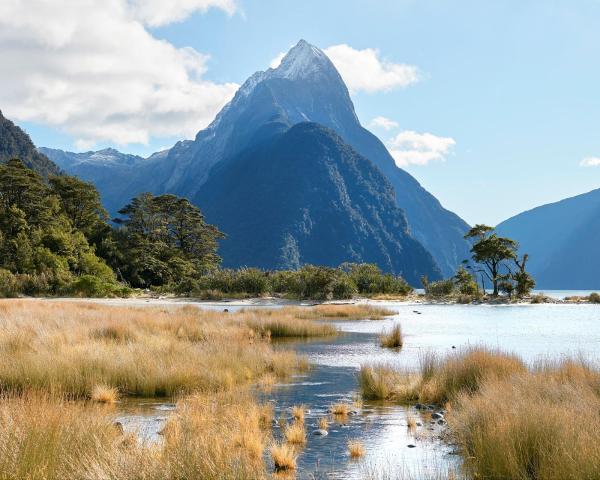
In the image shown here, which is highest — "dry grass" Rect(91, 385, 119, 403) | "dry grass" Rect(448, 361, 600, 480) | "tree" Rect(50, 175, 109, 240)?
"tree" Rect(50, 175, 109, 240)

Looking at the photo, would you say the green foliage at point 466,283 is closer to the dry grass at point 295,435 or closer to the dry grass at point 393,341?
the dry grass at point 393,341

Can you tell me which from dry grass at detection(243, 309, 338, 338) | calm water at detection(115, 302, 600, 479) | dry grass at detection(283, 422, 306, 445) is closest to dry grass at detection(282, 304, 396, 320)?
calm water at detection(115, 302, 600, 479)

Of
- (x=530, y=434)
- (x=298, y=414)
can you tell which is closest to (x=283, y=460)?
(x=298, y=414)

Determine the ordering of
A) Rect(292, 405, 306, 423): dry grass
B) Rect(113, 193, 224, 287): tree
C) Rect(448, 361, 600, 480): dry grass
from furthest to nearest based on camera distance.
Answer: Rect(113, 193, 224, 287): tree, Rect(292, 405, 306, 423): dry grass, Rect(448, 361, 600, 480): dry grass

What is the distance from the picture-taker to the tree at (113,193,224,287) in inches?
2821

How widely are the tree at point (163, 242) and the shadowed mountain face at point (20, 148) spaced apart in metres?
48.6

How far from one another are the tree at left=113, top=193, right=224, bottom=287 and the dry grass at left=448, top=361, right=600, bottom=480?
6128cm

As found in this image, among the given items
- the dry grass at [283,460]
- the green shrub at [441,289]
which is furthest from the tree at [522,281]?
the dry grass at [283,460]

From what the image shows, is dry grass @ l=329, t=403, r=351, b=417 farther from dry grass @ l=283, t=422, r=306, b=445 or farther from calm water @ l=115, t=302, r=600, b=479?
dry grass @ l=283, t=422, r=306, b=445

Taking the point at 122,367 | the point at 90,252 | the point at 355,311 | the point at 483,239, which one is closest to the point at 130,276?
the point at 90,252

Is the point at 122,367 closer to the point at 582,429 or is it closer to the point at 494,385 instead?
the point at 494,385

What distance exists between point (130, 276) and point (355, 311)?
3769cm

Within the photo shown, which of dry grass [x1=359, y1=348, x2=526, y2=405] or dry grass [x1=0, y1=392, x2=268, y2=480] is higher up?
dry grass [x1=0, y1=392, x2=268, y2=480]

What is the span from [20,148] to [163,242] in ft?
210
